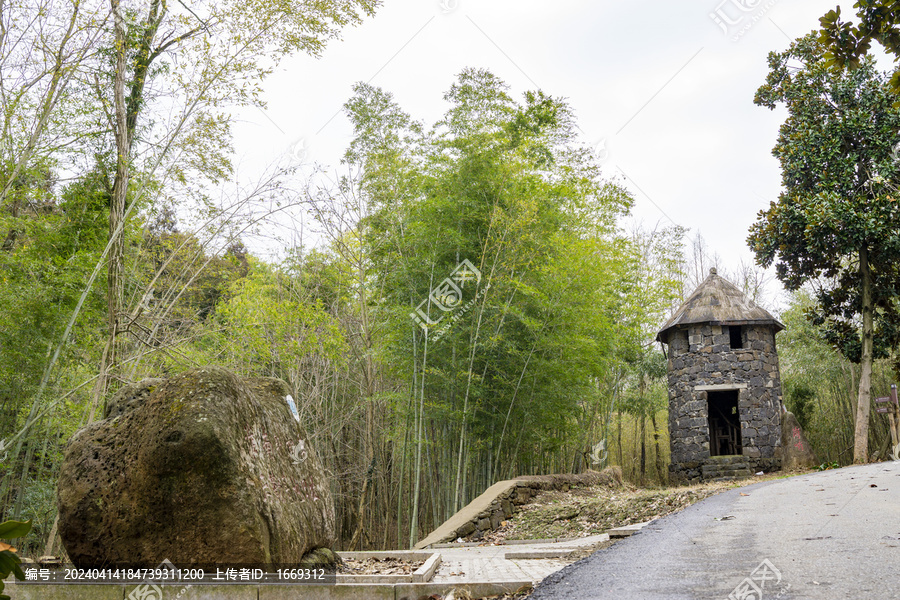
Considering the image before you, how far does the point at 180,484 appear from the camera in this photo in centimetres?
293

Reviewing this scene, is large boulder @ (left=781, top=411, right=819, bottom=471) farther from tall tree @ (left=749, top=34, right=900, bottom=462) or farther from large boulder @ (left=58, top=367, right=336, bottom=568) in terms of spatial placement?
large boulder @ (left=58, top=367, right=336, bottom=568)

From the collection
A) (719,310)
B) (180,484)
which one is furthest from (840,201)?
(180,484)

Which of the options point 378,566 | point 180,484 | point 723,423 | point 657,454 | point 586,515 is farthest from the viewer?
point 657,454

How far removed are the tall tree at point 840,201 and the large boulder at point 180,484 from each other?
10.5 m

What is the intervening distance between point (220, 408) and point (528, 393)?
519cm

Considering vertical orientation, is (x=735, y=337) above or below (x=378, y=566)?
above

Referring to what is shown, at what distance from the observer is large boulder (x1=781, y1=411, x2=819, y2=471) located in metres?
10.8

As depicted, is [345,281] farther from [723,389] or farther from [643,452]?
[643,452]

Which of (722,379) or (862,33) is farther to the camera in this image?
(722,379)

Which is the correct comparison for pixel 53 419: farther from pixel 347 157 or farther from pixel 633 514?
pixel 633 514

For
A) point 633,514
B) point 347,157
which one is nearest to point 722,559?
point 633,514

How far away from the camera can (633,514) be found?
18.9 ft

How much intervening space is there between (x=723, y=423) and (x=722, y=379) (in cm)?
353

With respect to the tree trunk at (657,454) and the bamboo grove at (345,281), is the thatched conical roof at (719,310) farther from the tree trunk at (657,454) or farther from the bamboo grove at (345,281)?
the tree trunk at (657,454)
